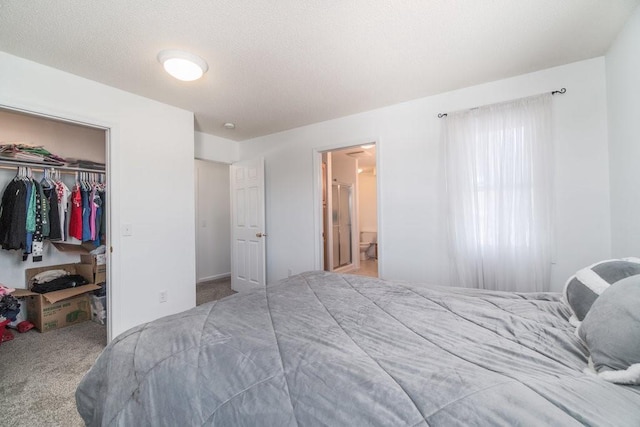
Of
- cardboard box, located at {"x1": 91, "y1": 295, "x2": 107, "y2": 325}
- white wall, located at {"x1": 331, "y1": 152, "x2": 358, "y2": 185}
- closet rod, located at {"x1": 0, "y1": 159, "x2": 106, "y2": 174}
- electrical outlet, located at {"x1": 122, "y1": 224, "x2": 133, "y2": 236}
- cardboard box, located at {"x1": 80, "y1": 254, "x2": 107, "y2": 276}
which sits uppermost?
white wall, located at {"x1": 331, "y1": 152, "x2": 358, "y2": 185}

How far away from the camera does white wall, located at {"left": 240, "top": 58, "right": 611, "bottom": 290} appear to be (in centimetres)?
221

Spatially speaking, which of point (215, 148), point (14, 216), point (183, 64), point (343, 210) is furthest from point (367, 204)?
point (14, 216)

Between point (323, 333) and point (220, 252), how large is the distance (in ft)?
15.1

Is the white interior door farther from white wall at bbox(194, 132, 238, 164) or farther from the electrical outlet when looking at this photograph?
the electrical outlet

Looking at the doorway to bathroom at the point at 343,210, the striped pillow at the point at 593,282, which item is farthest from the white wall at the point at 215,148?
the striped pillow at the point at 593,282

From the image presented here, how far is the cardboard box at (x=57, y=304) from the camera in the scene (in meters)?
2.83

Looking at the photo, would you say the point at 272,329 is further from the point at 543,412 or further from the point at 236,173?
the point at 236,173

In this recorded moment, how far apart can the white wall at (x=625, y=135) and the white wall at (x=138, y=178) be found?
150 inches

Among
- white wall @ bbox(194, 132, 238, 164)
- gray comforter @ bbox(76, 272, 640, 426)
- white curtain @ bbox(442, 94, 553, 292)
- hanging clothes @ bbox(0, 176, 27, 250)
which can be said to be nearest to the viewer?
gray comforter @ bbox(76, 272, 640, 426)

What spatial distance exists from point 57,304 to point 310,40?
3707 millimetres

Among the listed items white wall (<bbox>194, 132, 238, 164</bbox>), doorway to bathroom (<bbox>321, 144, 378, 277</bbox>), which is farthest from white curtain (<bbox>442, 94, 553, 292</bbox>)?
white wall (<bbox>194, 132, 238, 164</bbox>)

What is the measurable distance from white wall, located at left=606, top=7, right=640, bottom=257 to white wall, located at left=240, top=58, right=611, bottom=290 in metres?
0.12

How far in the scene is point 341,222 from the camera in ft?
18.6

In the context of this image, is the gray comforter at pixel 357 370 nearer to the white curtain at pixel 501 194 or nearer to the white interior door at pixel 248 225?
the white curtain at pixel 501 194
